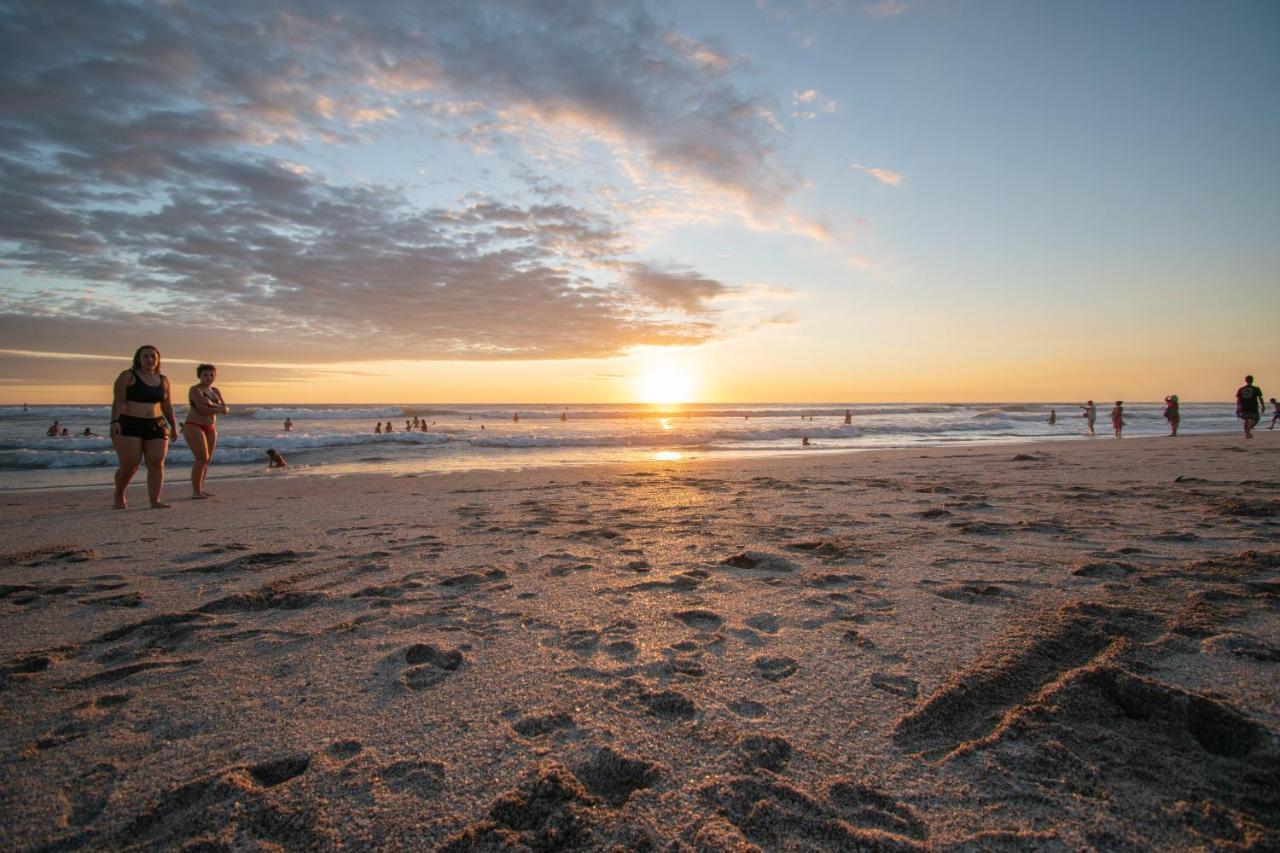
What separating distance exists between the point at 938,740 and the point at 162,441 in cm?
910

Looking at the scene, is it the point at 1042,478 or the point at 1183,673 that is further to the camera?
the point at 1042,478

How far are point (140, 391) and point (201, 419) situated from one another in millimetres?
1161

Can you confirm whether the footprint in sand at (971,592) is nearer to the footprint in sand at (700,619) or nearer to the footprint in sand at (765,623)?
the footprint in sand at (765,623)

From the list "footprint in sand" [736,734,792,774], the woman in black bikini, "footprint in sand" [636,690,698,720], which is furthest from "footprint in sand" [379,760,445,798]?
the woman in black bikini

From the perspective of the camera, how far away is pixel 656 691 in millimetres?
2252

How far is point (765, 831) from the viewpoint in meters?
1.50

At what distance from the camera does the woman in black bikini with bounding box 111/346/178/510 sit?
696cm

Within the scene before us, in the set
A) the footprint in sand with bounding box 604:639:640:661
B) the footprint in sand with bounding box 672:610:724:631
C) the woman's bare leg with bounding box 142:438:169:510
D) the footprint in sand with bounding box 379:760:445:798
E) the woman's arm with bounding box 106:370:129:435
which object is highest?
the woman's arm with bounding box 106:370:129:435

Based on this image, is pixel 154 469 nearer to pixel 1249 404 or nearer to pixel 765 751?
pixel 765 751

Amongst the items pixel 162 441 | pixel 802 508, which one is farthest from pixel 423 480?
pixel 802 508

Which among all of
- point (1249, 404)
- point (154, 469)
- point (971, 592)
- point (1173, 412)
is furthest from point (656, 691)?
point (1173, 412)

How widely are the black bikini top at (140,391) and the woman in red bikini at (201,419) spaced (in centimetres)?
44

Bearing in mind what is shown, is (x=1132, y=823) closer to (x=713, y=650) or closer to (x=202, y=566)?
(x=713, y=650)

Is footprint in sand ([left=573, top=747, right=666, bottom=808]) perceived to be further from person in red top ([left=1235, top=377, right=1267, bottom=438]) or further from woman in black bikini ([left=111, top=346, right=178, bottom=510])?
person in red top ([left=1235, top=377, right=1267, bottom=438])
